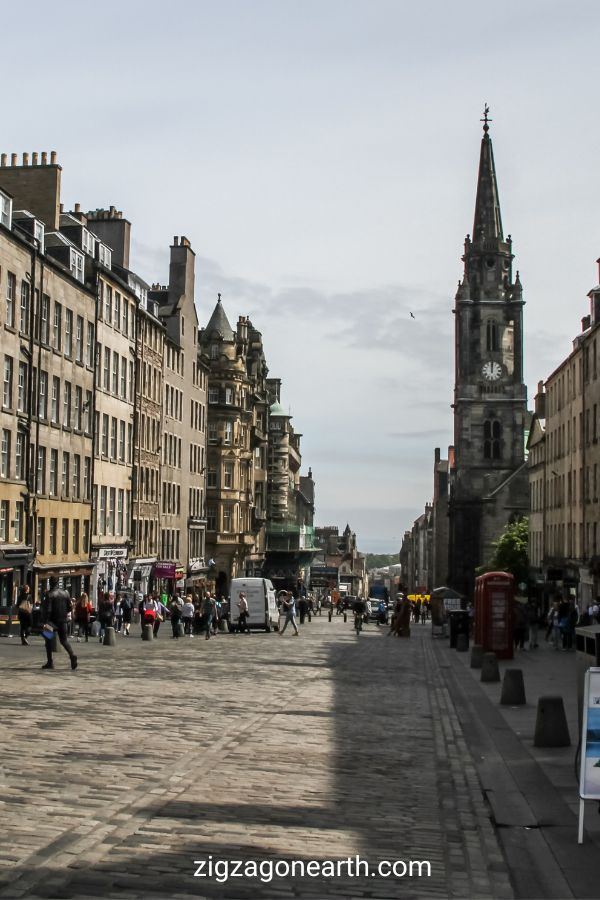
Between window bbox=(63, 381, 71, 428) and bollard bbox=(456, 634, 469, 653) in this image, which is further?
window bbox=(63, 381, 71, 428)

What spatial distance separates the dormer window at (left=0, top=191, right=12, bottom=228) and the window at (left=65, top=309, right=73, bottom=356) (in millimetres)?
7839

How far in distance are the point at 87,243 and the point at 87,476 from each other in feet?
36.9

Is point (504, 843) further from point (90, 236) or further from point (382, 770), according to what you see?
point (90, 236)

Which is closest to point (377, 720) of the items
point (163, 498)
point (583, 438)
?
point (583, 438)

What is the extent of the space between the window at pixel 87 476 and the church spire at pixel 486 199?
7592cm

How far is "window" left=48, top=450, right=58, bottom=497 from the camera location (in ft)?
167

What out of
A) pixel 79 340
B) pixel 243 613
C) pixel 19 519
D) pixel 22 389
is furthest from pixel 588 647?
pixel 79 340

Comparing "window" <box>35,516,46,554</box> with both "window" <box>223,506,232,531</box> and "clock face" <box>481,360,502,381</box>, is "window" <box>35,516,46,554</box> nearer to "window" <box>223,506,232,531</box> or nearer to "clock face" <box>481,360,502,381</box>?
"window" <box>223,506,232,531</box>

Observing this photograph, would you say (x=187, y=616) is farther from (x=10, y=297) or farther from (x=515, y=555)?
(x=515, y=555)

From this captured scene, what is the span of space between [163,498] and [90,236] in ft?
68.1

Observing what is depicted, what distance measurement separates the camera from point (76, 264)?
55.0 m

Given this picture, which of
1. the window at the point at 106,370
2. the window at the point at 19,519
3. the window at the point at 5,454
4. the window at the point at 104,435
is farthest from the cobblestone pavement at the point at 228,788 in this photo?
the window at the point at 106,370

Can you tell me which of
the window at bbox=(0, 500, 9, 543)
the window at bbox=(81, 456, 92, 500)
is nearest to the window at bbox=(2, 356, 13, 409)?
the window at bbox=(0, 500, 9, 543)

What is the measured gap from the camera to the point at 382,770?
13.5 m
